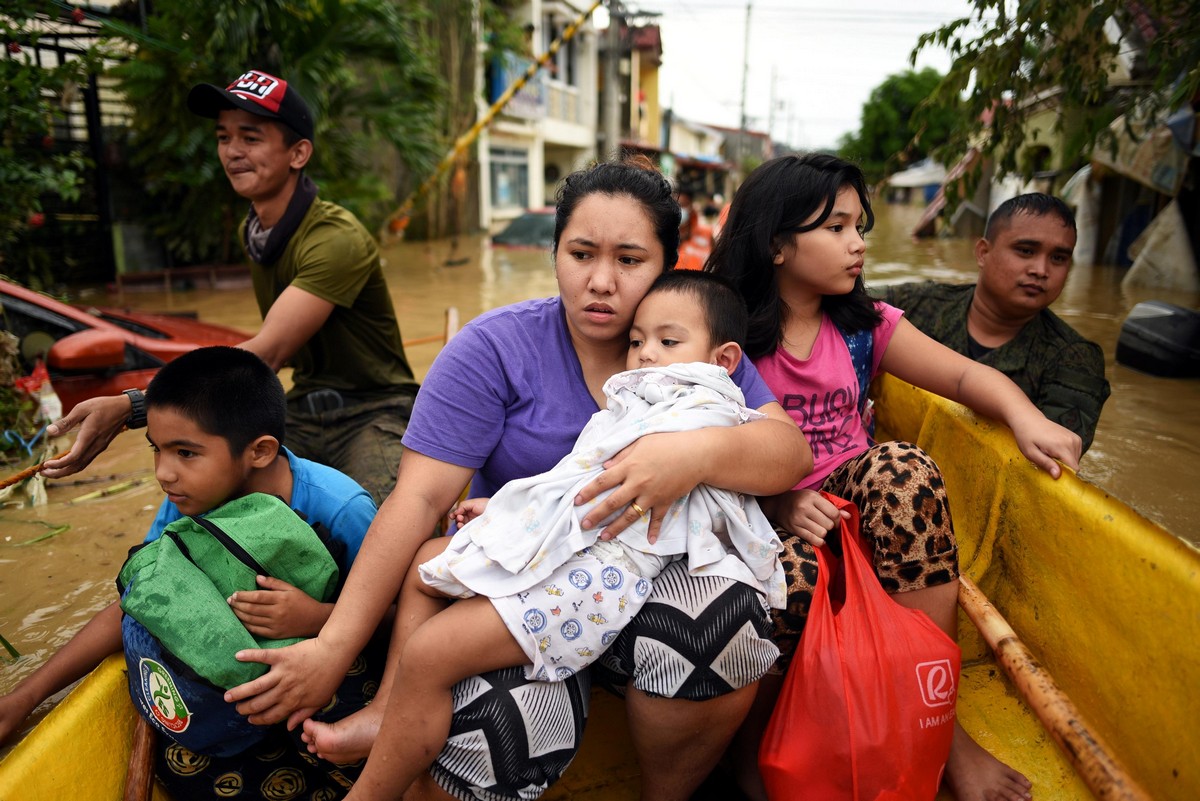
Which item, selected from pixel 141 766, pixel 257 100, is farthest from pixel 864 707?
pixel 257 100

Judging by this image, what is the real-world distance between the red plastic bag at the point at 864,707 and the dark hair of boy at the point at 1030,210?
1.90 m

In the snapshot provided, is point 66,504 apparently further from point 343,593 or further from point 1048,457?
point 1048,457

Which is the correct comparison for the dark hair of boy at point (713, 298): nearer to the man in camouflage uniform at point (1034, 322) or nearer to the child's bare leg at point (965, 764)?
the child's bare leg at point (965, 764)

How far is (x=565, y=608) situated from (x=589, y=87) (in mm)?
27956

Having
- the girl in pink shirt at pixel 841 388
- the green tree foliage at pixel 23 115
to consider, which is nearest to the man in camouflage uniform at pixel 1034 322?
the girl in pink shirt at pixel 841 388

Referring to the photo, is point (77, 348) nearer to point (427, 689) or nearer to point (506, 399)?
point (506, 399)

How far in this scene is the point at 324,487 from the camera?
195 centimetres

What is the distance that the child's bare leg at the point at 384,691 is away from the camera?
5.04 ft

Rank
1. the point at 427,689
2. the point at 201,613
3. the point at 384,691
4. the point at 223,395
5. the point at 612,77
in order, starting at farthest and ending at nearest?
the point at 612,77 < the point at 223,395 < the point at 384,691 < the point at 201,613 < the point at 427,689

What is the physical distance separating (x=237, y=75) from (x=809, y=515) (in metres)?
8.86

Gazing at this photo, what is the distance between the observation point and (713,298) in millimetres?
1802

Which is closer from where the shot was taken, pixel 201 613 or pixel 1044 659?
pixel 201 613

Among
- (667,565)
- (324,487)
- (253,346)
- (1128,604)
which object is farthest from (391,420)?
(1128,604)

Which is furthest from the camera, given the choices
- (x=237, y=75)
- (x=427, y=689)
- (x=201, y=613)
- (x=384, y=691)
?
(x=237, y=75)
